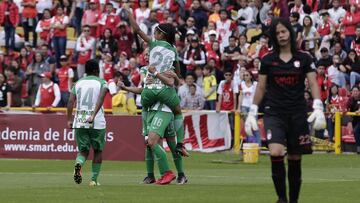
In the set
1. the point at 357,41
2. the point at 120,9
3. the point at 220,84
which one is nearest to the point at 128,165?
the point at 220,84

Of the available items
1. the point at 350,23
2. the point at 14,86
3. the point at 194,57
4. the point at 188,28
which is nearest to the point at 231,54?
the point at 194,57

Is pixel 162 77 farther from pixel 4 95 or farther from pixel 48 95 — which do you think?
pixel 4 95

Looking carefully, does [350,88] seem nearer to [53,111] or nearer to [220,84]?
[220,84]

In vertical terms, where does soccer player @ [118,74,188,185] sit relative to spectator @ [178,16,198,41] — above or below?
below

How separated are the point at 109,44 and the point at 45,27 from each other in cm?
271

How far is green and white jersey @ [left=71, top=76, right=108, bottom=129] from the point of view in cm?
1936

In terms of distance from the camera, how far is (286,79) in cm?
1425

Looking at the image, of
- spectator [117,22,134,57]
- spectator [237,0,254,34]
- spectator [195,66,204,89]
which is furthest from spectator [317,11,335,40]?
spectator [117,22,134,57]

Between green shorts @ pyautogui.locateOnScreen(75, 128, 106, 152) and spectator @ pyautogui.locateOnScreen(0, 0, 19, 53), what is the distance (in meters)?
21.5

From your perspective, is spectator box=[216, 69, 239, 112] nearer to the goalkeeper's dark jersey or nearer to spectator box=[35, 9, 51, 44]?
spectator box=[35, 9, 51, 44]

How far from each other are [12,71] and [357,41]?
36.9 feet

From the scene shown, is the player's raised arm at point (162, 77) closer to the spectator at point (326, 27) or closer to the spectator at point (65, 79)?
the spectator at point (65, 79)

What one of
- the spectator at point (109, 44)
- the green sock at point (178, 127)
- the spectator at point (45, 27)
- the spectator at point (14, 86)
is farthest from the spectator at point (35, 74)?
the green sock at point (178, 127)

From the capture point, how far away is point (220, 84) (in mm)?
35094
